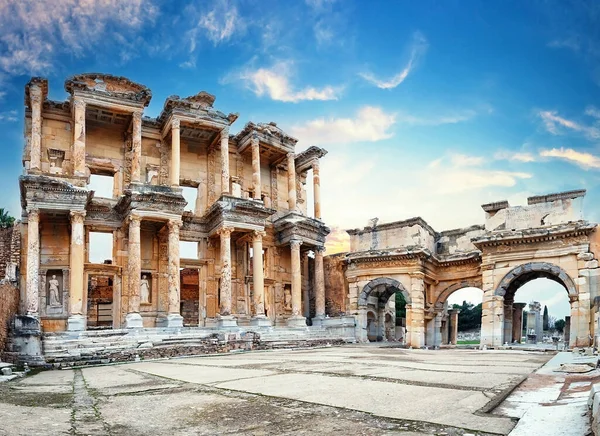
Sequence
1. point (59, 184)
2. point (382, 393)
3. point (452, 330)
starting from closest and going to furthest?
point (382, 393) → point (59, 184) → point (452, 330)

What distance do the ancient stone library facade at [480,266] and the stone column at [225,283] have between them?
291 inches

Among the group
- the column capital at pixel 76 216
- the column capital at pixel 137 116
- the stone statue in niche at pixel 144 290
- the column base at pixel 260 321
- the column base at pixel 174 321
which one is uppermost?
the column capital at pixel 137 116

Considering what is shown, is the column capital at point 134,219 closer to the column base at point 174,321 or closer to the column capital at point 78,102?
the column base at point 174,321

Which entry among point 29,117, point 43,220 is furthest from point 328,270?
point 29,117

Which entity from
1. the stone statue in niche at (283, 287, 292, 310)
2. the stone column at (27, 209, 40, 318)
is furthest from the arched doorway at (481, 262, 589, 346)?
the stone column at (27, 209, 40, 318)

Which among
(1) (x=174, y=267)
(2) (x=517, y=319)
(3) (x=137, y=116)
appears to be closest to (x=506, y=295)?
(2) (x=517, y=319)

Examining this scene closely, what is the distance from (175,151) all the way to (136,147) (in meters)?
1.73

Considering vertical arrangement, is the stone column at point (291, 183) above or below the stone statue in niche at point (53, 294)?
above

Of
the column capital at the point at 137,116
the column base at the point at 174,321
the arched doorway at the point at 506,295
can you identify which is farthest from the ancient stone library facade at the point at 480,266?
the column capital at the point at 137,116

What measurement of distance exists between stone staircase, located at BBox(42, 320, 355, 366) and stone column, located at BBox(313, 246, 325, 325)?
2.55 m

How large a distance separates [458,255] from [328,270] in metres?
7.53

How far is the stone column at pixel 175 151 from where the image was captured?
2398 centimetres

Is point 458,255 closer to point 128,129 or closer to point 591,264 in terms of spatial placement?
point 591,264

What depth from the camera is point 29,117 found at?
23250 mm
